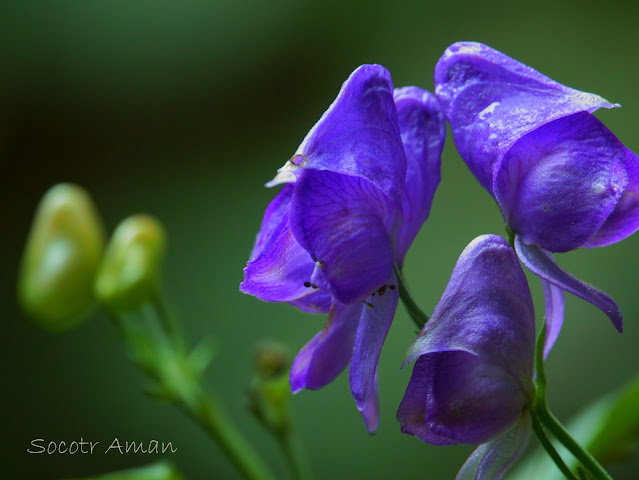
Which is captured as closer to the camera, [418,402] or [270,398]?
[418,402]

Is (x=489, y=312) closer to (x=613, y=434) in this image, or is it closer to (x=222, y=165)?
(x=613, y=434)

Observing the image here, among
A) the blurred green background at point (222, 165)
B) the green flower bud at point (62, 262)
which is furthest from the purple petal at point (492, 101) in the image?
the blurred green background at point (222, 165)

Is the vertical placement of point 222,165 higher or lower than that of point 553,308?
lower

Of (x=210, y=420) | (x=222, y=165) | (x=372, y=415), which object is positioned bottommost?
(x=222, y=165)

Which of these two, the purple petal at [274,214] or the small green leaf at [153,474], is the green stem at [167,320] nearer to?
the small green leaf at [153,474]

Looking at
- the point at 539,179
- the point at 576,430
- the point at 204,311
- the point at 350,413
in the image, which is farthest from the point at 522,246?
the point at 204,311

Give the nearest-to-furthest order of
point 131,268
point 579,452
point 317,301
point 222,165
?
point 579,452, point 317,301, point 131,268, point 222,165


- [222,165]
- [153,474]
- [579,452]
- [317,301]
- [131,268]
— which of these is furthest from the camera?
[222,165]

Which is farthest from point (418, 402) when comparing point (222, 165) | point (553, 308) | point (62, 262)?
point (222, 165)
